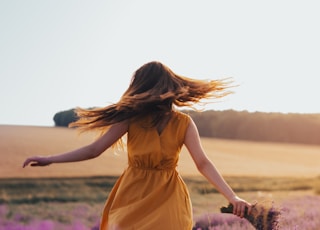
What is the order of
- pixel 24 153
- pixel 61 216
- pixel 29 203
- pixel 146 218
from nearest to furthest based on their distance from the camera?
1. pixel 146 218
2. pixel 61 216
3. pixel 29 203
4. pixel 24 153

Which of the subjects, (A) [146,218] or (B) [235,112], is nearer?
(A) [146,218]

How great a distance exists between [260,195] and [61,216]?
4302mm

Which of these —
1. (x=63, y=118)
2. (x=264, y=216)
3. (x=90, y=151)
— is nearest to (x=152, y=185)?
(x=90, y=151)

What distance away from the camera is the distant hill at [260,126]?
56.4ft

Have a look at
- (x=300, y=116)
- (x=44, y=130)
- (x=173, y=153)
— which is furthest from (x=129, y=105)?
(x=300, y=116)

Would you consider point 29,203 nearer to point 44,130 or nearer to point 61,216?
point 61,216

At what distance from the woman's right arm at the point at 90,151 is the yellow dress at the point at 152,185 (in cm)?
7

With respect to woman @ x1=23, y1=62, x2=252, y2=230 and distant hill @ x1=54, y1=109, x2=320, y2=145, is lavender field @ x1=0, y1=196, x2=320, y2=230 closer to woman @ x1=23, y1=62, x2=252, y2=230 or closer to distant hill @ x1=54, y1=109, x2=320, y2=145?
woman @ x1=23, y1=62, x2=252, y2=230

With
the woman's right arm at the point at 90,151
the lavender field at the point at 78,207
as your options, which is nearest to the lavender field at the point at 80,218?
the lavender field at the point at 78,207

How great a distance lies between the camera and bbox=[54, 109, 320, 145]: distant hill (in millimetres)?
17188

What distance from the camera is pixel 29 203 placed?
784cm

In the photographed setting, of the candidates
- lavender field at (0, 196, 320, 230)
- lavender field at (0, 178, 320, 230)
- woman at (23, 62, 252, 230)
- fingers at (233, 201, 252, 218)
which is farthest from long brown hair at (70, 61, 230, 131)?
lavender field at (0, 196, 320, 230)

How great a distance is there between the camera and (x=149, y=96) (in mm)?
3480

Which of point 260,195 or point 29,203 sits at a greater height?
point 260,195
